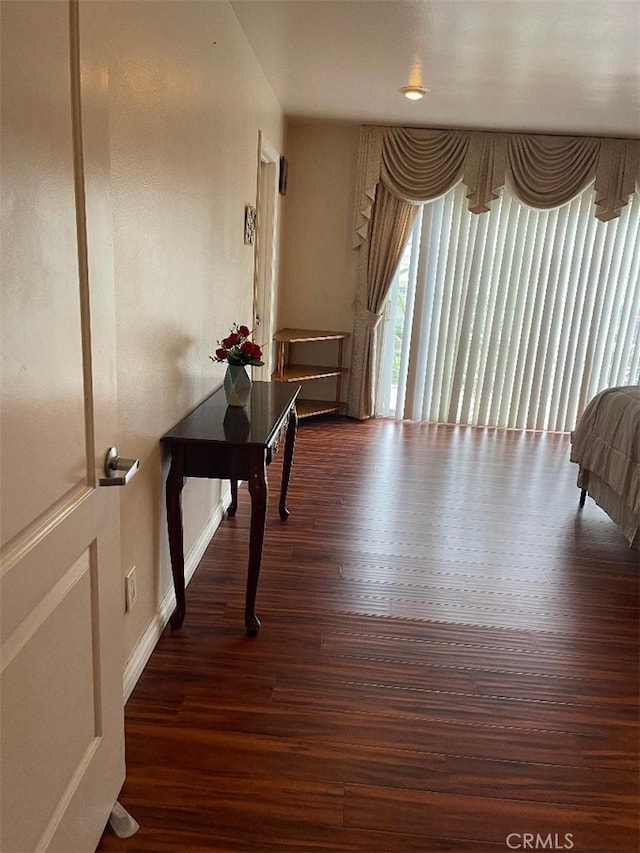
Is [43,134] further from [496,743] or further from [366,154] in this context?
[366,154]

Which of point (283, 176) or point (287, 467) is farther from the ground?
point (283, 176)

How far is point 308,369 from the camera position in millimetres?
5613

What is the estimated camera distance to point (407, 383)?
18.9 ft

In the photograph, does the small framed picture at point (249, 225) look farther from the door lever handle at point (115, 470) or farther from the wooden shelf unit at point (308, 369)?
the door lever handle at point (115, 470)

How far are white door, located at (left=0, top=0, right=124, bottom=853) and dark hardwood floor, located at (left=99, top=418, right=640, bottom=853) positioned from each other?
18.8 inches

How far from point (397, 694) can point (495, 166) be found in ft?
14.5

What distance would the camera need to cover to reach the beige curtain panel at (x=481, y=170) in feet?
16.5

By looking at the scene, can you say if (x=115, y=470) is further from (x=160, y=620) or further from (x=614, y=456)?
(x=614, y=456)

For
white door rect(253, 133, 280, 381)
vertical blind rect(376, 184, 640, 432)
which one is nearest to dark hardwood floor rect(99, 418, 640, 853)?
white door rect(253, 133, 280, 381)

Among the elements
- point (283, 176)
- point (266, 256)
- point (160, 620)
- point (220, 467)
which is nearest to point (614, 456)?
point (220, 467)

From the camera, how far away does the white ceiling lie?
106 inches

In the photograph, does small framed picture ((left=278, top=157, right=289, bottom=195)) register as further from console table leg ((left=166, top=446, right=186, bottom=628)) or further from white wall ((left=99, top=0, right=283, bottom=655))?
console table leg ((left=166, top=446, right=186, bottom=628))

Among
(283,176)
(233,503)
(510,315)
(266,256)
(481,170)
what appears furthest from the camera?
(510,315)

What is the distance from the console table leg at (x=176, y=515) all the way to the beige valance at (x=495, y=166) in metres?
3.75
